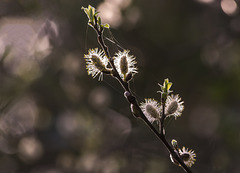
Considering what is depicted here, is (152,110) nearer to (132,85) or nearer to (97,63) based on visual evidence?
(97,63)

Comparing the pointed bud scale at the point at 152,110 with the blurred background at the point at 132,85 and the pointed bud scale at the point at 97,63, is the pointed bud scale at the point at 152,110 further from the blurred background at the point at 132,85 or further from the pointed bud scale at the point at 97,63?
the blurred background at the point at 132,85

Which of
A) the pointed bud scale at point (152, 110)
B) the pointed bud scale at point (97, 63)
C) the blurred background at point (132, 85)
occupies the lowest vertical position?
the blurred background at point (132, 85)

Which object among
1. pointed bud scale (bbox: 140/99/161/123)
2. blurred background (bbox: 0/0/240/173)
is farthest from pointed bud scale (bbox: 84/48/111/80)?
blurred background (bbox: 0/0/240/173)

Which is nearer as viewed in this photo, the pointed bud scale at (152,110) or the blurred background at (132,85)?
the pointed bud scale at (152,110)

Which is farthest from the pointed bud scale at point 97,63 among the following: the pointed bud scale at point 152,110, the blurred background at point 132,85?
the blurred background at point 132,85

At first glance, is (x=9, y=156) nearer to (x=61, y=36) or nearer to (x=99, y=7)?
(x=61, y=36)

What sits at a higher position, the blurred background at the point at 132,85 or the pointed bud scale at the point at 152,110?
the pointed bud scale at the point at 152,110

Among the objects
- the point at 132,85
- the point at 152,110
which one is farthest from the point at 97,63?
the point at 132,85

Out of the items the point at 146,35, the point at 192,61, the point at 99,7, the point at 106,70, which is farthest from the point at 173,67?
the point at 106,70
